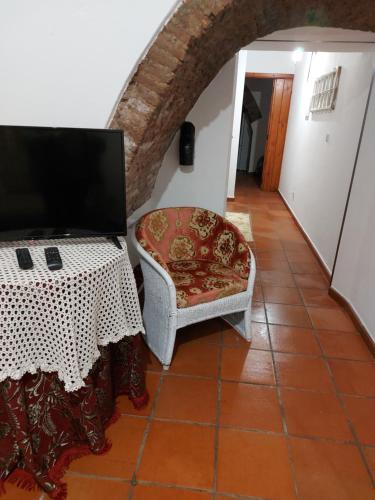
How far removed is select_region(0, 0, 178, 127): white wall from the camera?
58.6 inches

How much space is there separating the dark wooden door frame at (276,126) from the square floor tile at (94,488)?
257 inches

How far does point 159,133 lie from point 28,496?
5.98 feet

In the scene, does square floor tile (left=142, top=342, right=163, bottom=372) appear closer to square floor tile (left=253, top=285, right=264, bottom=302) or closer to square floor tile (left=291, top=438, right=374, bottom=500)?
square floor tile (left=291, top=438, right=374, bottom=500)

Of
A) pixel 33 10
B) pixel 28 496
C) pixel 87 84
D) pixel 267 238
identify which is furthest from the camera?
pixel 267 238

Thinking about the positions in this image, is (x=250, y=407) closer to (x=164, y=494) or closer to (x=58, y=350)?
(x=164, y=494)

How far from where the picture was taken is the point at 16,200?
4.69 feet

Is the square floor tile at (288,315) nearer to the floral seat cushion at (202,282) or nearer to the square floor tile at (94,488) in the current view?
the floral seat cushion at (202,282)

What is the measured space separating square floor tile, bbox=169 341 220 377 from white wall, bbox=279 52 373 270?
1.81m

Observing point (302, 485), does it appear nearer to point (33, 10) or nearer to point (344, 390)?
point (344, 390)

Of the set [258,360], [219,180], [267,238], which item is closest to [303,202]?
[267,238]

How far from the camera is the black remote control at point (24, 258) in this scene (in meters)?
1.31

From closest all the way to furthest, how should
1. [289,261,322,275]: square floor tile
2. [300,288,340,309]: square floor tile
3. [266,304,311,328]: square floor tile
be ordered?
[266,304,311,328]: square floor tile < [300,288,340,309]: square floor tile < [289,261,322,275]: square floor tile

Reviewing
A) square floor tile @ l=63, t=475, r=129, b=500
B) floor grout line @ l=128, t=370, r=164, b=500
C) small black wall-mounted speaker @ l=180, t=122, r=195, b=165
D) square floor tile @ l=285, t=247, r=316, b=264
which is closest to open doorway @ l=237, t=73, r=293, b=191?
square floor tile @ l=285, t=247, r=316, b=264

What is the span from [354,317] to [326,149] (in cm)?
206
